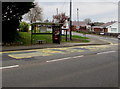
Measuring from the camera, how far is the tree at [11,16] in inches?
652

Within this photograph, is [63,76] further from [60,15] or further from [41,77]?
[60,15]

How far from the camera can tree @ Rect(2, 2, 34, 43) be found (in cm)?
1657

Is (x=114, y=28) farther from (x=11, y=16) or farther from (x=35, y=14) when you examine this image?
(x=11, y=16)

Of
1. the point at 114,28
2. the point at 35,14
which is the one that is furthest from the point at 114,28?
the point at 35,14

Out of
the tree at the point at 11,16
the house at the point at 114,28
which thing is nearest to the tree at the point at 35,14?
the house at the point at 114,28

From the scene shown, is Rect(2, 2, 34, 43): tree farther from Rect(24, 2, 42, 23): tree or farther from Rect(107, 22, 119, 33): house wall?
Rect(107, 22, 119, 33): house wall

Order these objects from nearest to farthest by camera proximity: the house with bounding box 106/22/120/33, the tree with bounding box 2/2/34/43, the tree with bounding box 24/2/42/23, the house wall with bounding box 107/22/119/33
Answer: the tree with bounding box 2/2/34/43
the tree with bounding box 24/2/42/23
the house with bounding box 106/22/120/33
the house wall with bounding box 107/22/119/33

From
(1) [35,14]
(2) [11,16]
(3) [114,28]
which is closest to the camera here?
(2) [11,16]

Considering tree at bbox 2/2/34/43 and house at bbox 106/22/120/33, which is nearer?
tree at bbox 2/2/34/43

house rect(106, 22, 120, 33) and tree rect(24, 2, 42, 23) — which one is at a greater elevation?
tree rect(24, 2, 42, 23)

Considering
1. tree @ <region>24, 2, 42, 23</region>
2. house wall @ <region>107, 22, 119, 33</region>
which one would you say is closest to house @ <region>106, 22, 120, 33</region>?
house wall @ <region>107, 22, 119, 33</region>

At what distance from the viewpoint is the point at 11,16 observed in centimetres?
1706

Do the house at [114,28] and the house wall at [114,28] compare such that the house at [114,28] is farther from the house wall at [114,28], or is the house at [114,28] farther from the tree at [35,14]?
the tree at [35,14]

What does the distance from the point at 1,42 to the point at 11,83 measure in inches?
464
